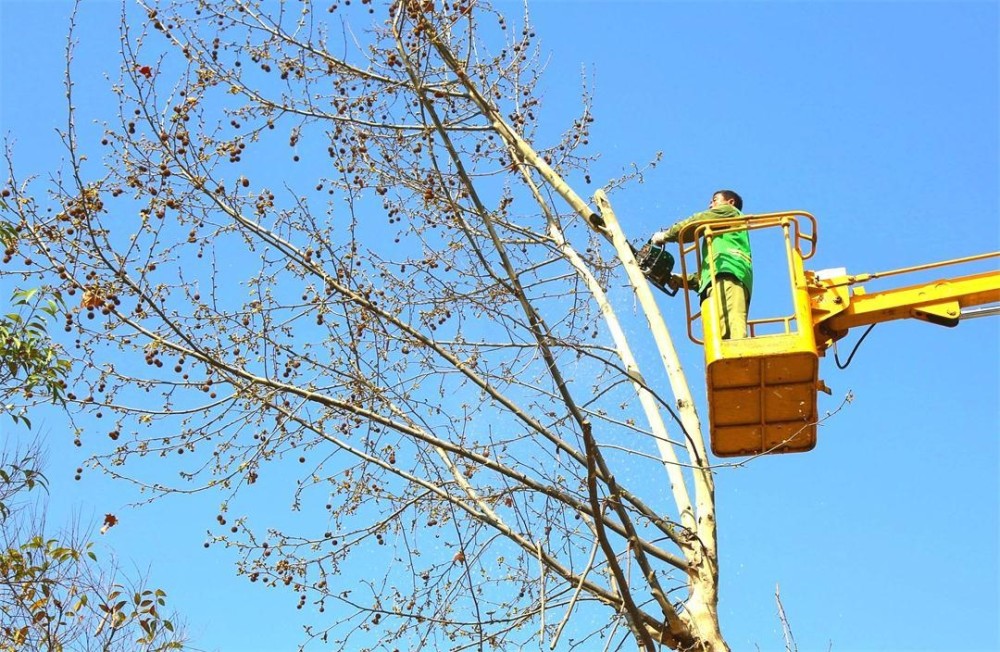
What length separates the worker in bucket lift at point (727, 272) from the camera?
9.12 m

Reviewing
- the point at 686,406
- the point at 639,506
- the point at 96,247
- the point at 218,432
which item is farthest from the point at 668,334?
the point at 96,247

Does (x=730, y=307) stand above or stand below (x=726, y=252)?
below

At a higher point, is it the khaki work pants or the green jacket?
the green jacket

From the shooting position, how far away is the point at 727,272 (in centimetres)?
927

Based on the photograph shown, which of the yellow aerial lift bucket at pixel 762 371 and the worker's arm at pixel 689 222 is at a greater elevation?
the worker's arm at pixel 689 222

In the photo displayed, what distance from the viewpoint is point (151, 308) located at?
820cm

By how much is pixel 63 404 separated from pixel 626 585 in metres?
3.79

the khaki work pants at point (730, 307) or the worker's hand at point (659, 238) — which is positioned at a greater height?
the worker's hand at point (659, 238)

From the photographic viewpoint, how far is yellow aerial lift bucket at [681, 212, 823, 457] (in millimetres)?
8961

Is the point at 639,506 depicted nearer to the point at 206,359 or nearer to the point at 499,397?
the point at 499,397

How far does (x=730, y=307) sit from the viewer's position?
9164 mm

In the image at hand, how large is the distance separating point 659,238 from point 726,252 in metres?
0.55

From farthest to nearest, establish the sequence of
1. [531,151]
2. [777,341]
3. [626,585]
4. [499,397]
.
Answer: [531,151] < [777,341] < [499,397] < [626,585]

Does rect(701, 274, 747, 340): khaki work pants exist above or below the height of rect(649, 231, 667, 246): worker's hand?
below
